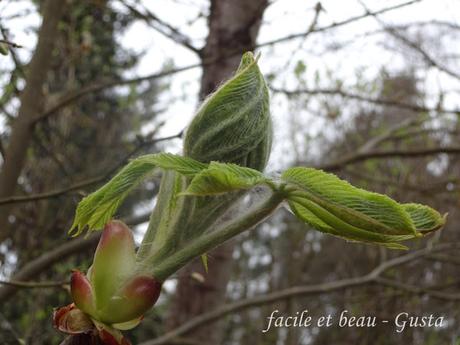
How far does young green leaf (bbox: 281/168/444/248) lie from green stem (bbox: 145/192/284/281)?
0.07ft

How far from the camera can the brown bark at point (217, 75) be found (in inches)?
89.6

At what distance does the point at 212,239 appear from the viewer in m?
0.57

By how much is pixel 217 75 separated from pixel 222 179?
1.79 metres

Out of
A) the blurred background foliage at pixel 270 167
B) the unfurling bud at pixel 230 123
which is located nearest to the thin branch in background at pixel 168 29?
the blurred background foliage at pixel 270 167

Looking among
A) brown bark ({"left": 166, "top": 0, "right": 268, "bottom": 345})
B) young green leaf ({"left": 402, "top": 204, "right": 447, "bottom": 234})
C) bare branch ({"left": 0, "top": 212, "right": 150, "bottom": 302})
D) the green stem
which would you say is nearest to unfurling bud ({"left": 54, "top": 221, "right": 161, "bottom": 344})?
the green stem

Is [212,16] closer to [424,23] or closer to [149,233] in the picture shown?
[424,23]

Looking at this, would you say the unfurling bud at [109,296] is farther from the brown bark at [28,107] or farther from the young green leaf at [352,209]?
the brown bark at [28,107]

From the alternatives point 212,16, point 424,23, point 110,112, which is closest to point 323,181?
point 212,16

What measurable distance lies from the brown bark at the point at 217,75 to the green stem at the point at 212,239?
160cm

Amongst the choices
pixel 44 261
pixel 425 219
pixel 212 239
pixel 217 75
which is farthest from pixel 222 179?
pixel 217 75

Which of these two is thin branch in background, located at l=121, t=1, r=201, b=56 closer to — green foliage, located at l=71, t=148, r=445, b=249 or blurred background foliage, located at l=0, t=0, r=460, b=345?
blurred background foliage, located at l=0, t=0, r=460, b=345

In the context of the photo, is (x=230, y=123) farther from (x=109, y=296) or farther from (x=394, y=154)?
(x=394, y=154)

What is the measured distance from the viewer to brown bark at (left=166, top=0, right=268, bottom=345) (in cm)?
228

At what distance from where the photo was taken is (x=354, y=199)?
54 cm
